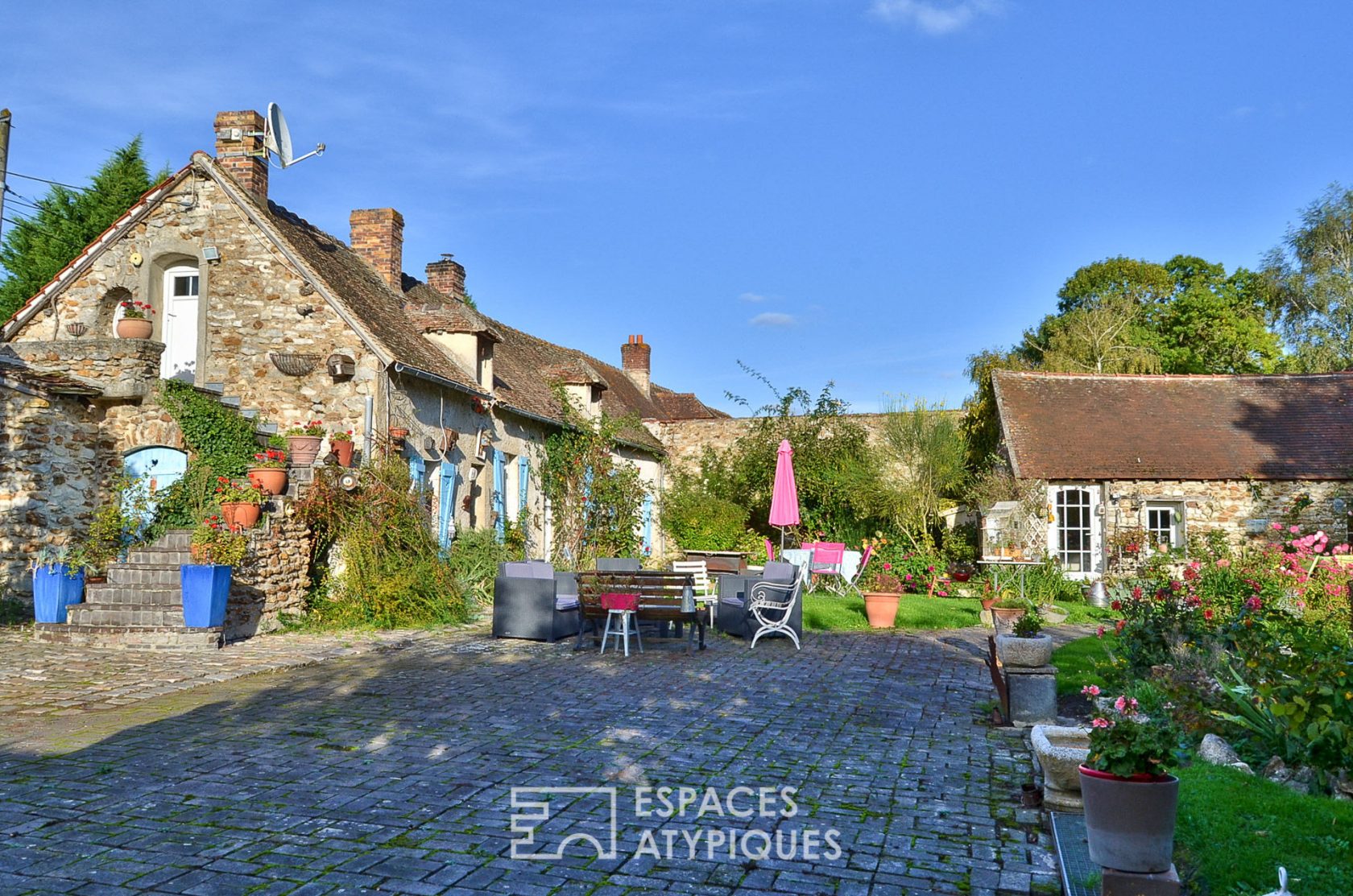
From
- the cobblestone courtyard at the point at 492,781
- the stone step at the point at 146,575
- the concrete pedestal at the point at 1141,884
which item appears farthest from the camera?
the stone step at the point at 146,575

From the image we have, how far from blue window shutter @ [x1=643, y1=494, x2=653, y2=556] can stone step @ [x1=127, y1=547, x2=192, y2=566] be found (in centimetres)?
1241

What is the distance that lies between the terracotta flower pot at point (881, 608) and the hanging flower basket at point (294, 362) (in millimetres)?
7816

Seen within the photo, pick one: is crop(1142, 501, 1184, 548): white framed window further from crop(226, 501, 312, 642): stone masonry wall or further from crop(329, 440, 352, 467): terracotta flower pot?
crop(226, 501, 312, 642): stone masonry wall

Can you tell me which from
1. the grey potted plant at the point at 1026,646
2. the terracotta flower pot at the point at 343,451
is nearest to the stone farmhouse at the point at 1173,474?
the terracotta flower pot at the point at 343,451

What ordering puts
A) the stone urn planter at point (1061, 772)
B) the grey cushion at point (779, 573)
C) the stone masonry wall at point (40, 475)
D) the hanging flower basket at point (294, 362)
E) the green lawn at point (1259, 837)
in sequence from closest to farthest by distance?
1. the green lawn at point (1259, 837)
2. the stone urn planter at point (1061, 772)
3. the stone masonry wall at point (40, 475)
4. the grey cushion at point (779, 573)
5. the hanging flower basket at point (294, 362)

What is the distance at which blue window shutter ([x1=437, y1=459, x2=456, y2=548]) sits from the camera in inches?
567

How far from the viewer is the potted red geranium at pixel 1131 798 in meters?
3.39

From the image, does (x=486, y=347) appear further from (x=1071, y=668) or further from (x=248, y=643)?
(x=1071, y=668)

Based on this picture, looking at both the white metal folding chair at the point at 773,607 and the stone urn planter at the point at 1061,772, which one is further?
the white metal folding chair at the point at 773,607

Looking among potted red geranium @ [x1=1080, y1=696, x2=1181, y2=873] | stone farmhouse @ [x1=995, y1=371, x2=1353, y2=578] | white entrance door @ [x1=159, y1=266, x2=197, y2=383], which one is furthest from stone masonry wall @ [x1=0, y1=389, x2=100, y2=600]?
stone farmhouse @ [x1=995, y1=371, x2=1353, y2=578]

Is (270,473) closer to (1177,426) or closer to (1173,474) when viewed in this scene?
(1173,474)

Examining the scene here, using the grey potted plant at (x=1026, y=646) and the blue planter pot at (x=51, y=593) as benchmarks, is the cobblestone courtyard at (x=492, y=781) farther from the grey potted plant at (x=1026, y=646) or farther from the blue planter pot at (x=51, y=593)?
the blue planter pot at (x=51, y=593)

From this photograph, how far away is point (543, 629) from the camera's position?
10586 mm

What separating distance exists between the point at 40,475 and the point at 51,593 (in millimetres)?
1726
